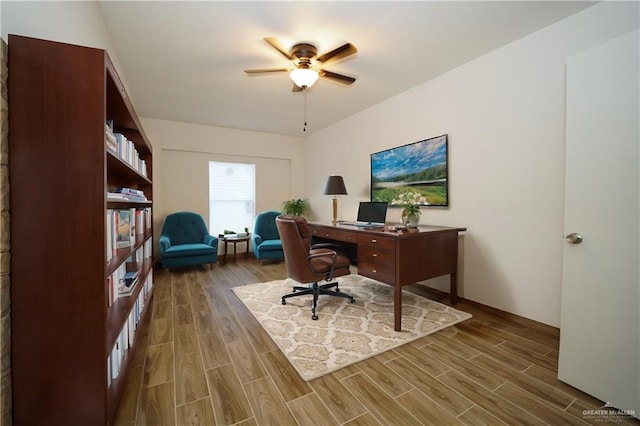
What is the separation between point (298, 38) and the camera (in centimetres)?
231

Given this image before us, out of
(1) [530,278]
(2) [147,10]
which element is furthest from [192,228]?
(1) [530,278]

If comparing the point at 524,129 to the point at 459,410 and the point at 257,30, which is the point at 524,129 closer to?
the point at 459,410

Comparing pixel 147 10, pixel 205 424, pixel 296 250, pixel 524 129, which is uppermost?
pixel 147 10

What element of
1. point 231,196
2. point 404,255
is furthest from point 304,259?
point 231,196

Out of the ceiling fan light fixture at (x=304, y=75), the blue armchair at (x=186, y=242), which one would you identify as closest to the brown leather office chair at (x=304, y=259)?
the ceiling fan light fixture at (x=304, y=75)

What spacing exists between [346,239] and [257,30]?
2.08 metres

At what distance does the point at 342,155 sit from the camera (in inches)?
184

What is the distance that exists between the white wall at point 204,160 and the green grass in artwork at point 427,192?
2.68 m

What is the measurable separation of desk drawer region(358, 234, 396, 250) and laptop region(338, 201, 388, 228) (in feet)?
1.74

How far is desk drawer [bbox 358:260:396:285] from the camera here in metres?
2.34

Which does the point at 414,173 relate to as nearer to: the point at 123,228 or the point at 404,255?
the point at 404,255

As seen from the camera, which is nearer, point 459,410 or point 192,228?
point 459,410

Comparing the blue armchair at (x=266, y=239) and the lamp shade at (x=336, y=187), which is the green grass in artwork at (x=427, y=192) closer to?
the lamp shade at (x=336, y=187)

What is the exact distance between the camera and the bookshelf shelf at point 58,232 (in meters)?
1.07
